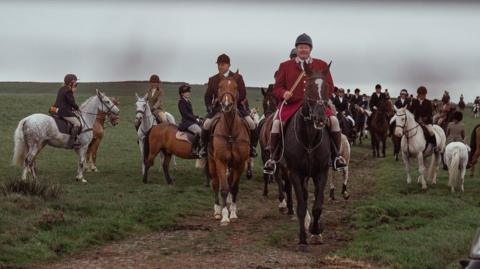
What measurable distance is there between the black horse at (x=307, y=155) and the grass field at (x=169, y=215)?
67cm

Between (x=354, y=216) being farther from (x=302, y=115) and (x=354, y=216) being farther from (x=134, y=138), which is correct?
(x=134, y=138)

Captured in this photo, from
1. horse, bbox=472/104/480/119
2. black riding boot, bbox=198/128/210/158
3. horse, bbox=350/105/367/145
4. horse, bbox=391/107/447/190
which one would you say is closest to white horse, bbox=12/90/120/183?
black riding boot, bbox=198/128/210/158

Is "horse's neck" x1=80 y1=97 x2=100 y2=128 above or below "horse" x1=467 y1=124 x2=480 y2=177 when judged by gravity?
above

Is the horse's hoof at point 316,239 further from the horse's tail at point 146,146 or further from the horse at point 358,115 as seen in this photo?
the horse at point 358,115

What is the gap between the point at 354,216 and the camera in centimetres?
1220

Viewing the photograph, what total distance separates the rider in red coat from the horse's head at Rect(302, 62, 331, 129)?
698 millimetres

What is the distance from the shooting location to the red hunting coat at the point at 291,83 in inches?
416

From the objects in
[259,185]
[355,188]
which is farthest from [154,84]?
[355,188]

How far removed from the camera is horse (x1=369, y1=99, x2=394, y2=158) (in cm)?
2773

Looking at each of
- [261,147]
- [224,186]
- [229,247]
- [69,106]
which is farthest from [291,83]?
[69,106]

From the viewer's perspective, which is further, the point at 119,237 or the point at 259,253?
the point at 119,237

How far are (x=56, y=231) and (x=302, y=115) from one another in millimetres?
4224

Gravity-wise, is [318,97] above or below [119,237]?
above

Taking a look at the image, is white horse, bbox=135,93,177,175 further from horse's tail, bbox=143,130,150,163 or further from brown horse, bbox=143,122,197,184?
brown horse, bbox=143,122,197,184
